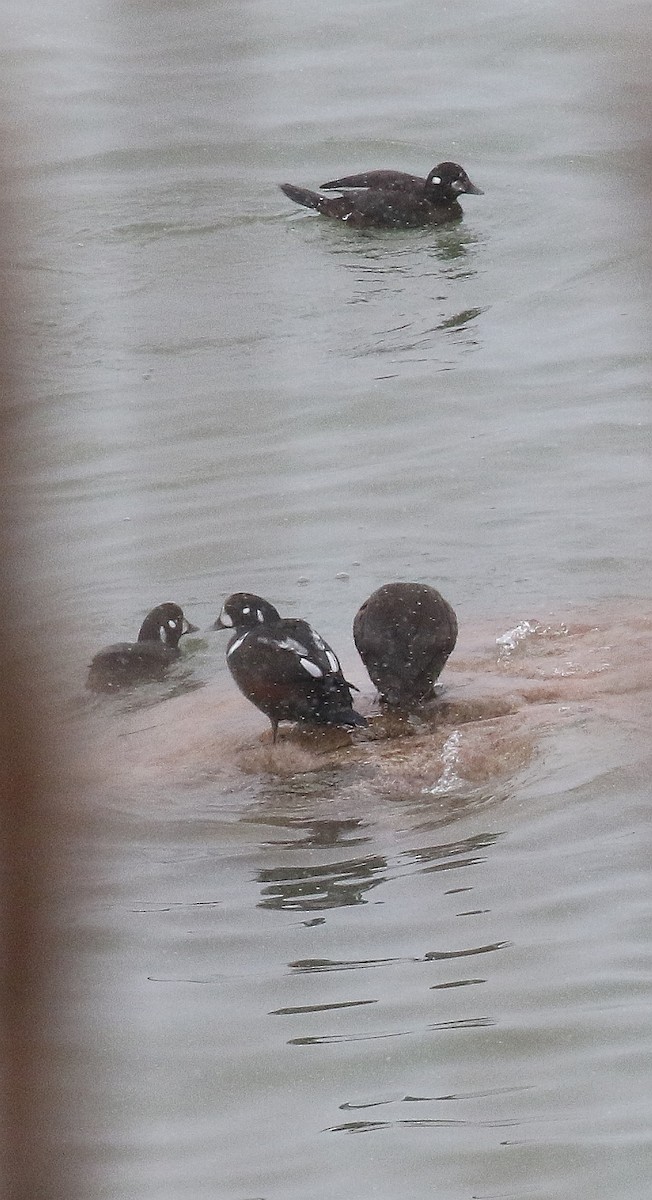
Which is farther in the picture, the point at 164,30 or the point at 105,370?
the point at 105,370

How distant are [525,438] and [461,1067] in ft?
20.9

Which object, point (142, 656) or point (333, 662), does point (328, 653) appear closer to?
point (333, 662)

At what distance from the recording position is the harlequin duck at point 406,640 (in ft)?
18.1

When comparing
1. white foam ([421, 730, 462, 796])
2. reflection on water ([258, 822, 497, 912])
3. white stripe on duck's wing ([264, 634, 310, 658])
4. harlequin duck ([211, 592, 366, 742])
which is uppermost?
white stripe on duck's wing ([264, 634, 310, 658])

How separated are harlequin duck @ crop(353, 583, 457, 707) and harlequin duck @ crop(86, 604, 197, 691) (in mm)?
1290

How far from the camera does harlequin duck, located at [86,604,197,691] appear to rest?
22.1 ft

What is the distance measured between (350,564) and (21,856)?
23.5ft

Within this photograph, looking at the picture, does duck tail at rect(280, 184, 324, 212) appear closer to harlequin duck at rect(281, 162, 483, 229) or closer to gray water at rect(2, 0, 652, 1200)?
harlequin duck at rect(281, 162, 483, 229)

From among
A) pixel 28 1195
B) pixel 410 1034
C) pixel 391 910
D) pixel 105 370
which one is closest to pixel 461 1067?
pixel 410 1034

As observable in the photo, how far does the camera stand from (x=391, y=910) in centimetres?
442

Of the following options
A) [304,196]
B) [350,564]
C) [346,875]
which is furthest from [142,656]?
[304,196]

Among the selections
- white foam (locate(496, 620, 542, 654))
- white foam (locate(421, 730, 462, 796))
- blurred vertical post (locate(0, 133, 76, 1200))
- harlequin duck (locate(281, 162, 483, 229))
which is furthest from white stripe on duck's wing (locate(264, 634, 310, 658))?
harlequin duck (locate(281, 162, 483, 229))

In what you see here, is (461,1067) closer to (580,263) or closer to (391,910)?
(391,910)

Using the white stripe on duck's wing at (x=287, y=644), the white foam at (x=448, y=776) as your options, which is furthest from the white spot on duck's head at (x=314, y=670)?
the white foam at (x=448, y=776)
